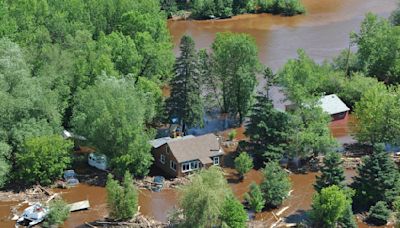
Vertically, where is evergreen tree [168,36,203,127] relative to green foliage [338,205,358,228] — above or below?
above

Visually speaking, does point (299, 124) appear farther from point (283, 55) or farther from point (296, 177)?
point (283, 55)

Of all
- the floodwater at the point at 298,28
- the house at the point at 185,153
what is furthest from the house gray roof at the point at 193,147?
the floodwater at the point at 298,28

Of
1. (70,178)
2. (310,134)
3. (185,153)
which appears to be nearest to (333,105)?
(310,134)

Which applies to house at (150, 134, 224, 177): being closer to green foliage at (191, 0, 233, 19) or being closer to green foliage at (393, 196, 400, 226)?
green foliage at (393, 196, 400, 226)

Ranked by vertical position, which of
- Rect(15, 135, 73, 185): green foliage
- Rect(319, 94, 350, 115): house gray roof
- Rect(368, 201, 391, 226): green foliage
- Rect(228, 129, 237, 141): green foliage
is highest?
Rect(15, 135, 73, 185): green foliage

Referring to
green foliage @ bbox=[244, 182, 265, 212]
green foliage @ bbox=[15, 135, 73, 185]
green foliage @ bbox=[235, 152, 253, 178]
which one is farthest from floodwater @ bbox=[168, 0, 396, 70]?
green foliage @ bbox=[15, 135, 73, 185]

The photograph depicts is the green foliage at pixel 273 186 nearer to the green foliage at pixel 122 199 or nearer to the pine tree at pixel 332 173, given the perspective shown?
the pine tree at pixel 332 173

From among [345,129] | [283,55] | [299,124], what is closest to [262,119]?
[299,124]
